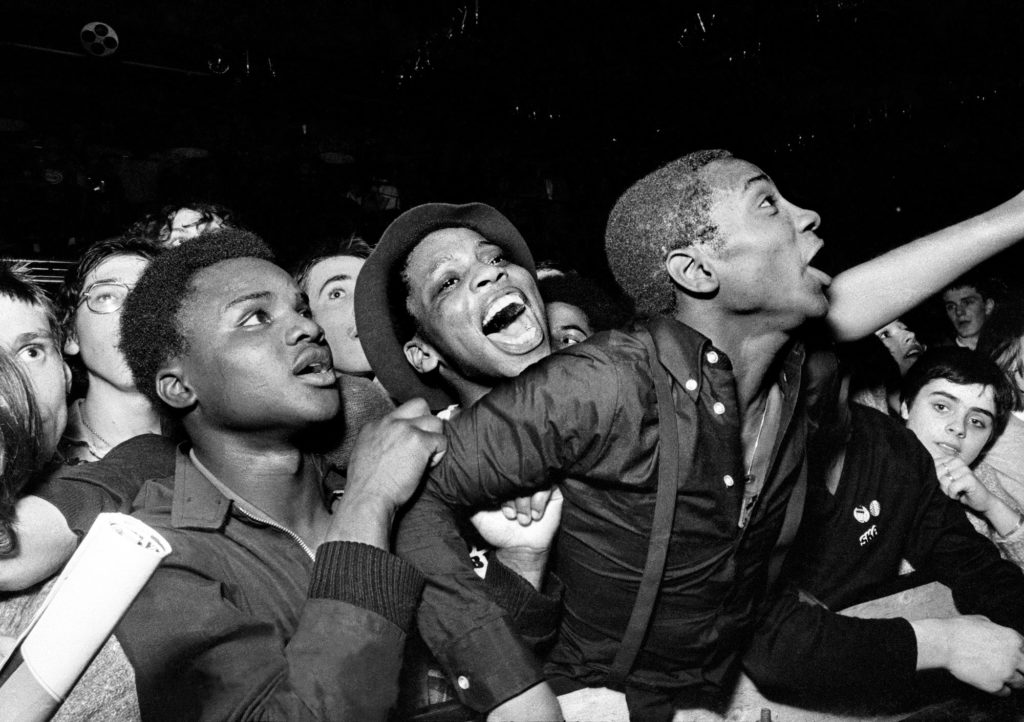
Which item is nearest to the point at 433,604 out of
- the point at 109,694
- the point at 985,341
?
the point at 109,694

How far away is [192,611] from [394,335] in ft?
3.39

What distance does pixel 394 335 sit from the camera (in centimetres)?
241

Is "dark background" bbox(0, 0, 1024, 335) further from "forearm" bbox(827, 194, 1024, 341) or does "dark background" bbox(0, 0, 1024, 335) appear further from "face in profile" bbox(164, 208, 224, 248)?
"forearm" bbox(827, 194, 1024, 341)

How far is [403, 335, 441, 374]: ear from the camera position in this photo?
2381 mm

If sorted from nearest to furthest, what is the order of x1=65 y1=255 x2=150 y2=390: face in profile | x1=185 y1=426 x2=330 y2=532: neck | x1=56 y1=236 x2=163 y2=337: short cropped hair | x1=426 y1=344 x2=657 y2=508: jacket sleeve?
x1=426 y1=344 x2=657 y2=508: jacket sleeve, x1=185 y1=426 x2=330 y2=532: neck, x1=65 y1=255 x2=150 y2=390: face in profile, x1=56 y1=236 x2=163 y2=337: short cropped hair

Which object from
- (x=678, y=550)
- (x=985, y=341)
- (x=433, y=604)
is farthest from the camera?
(x=985, y=341)

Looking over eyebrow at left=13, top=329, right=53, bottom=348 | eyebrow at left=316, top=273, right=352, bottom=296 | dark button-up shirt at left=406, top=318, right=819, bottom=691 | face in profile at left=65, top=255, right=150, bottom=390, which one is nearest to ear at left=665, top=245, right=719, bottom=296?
dark button-up shirt at left=406, top=318, right=819, bottom=691

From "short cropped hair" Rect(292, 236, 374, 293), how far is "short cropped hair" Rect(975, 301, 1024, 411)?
2.72 metres

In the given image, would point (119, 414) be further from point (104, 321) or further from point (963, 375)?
point (963, 375)

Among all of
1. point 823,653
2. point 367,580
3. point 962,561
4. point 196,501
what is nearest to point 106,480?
point 196,501

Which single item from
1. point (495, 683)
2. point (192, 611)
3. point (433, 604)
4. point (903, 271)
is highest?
point (903, 271)

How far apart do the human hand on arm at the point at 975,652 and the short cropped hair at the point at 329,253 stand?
2.41 metres

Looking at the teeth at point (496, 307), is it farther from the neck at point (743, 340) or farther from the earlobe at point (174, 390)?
the earlobe at point (174, 390)

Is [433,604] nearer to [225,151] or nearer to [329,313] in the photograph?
[329,313]
